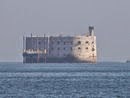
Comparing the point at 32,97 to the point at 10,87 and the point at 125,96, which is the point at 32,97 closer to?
the point at 125,96

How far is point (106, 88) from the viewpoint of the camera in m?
97.4

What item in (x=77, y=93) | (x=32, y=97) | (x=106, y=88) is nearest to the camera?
(x=32, y=97)

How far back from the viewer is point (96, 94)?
8631 cm

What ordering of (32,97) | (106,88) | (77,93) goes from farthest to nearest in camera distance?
(106,88)
(77,93)
(32,97)

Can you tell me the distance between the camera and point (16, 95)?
84.1 m

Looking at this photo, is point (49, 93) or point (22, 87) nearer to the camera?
point (49, 93)

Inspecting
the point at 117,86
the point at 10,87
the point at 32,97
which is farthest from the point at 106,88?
the point at 32,97

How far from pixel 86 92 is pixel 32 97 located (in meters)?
10.1

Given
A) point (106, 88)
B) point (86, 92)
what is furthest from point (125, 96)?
point (106, 88)

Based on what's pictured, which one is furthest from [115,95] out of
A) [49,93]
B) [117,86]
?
[117,86]

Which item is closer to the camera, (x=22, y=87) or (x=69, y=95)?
(x=69, y=95)

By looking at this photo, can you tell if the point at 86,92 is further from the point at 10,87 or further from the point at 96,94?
the point at 10,87

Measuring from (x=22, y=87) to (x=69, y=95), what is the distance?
1556cm

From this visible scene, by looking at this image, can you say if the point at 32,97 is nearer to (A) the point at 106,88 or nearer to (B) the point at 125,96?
(B) the point at 125,96
